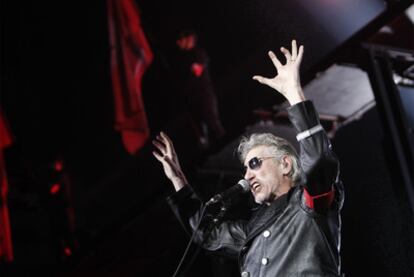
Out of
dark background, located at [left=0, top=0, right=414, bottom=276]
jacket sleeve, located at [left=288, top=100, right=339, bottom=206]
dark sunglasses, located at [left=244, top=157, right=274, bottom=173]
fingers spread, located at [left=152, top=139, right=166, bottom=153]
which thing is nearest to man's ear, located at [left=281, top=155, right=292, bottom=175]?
dark sunglasses, located at [left=244, top=157, right=274, bottom=173]

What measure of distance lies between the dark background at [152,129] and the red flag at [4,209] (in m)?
0.29

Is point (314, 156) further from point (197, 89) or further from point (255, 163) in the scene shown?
point (197, 89)

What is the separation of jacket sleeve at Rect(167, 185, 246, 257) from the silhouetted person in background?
229cm

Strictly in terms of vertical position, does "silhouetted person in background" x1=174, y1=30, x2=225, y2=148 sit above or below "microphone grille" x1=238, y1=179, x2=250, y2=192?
below

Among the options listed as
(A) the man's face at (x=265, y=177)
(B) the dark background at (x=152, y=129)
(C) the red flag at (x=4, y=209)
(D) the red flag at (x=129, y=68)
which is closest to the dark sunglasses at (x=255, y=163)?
(A) the man's face at (x=265, y=177)

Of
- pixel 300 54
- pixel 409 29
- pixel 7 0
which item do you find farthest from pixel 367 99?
pixel 7 0

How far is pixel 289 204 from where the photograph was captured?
2.33m

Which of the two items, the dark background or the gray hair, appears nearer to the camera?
the gray hair

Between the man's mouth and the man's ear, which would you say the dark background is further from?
the man's mouth

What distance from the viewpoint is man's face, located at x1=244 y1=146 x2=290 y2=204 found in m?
2.44

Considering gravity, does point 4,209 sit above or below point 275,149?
below

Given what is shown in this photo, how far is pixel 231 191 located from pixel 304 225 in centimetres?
36

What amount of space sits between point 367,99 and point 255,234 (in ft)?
7.47

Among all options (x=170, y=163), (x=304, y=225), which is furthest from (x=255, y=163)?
(x=170, y=163)
